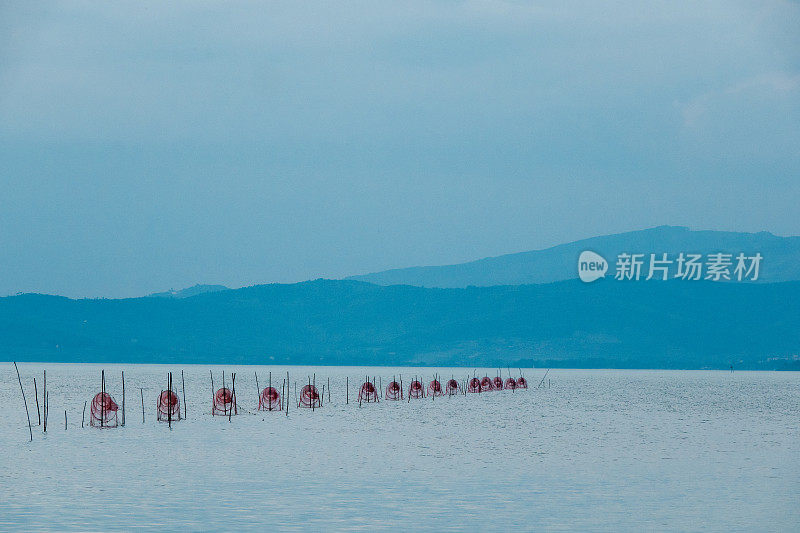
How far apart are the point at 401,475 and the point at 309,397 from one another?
2113 inches

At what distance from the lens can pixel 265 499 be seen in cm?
3522

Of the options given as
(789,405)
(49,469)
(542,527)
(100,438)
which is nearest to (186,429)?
(100,438)

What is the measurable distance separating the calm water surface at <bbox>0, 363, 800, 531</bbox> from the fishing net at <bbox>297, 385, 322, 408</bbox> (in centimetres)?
1525

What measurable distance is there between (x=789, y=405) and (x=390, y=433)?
61345 millimetres

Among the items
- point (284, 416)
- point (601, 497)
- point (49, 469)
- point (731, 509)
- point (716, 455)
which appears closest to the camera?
point (731, 509)

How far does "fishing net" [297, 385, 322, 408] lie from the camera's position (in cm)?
9400

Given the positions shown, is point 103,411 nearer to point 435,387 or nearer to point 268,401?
point 268,401

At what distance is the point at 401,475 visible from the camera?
140 ft

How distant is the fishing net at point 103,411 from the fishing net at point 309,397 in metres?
23.9

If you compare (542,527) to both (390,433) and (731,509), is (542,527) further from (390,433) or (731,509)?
(390,433)

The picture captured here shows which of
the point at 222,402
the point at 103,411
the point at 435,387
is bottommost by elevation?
the point at 103,411

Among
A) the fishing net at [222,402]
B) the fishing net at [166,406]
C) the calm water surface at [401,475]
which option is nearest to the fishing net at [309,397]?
the fishing net at [222,402]

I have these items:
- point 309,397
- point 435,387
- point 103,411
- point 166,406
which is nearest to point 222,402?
point 166,406

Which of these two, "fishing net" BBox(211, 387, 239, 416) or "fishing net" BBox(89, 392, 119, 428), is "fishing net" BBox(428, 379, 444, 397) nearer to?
"fishing net" BBox(211, 387, 239, 416)
